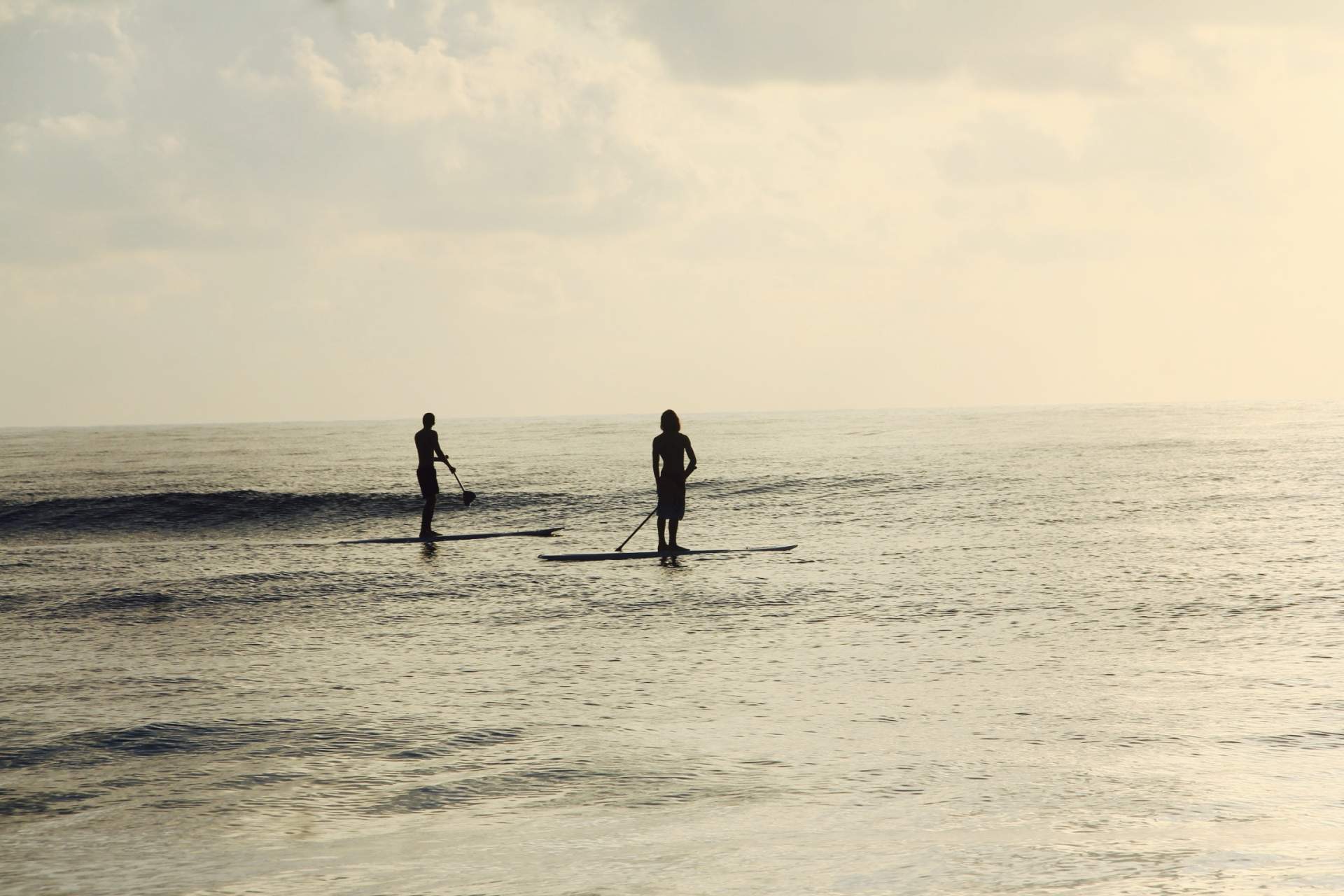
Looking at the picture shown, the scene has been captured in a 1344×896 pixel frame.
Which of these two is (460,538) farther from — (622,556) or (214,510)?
(214,510)

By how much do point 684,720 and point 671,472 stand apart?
11.0 m

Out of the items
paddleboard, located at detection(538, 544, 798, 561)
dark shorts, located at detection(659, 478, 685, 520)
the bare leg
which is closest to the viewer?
dark shorts, located at detection(659, 478, 685, 520)

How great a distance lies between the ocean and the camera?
603 centimetres

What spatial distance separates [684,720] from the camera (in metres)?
9.01

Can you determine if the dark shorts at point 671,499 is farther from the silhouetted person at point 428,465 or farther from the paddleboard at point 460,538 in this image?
the paddleboard at point 460,538

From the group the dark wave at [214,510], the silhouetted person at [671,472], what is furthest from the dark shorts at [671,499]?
the dark wave at [214,510]

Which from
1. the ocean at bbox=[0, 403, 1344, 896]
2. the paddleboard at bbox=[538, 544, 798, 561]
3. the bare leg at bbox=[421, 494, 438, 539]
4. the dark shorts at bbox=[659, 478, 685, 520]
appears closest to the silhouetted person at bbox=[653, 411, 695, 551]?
the dark shorts at bbox=[659, 478, 685, 520]

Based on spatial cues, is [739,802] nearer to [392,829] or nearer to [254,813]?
[392,829]

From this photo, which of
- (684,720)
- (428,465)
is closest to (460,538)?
(428,465)

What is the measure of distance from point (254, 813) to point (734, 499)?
1358 inches

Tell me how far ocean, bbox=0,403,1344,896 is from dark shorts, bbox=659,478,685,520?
0.96 metres

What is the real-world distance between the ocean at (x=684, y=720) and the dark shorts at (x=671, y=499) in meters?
0.96

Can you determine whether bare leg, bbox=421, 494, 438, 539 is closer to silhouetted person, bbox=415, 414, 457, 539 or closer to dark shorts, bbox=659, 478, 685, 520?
silhouetted person, bbox=415, 414, 457, 539

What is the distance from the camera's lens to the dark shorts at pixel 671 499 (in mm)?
20031
